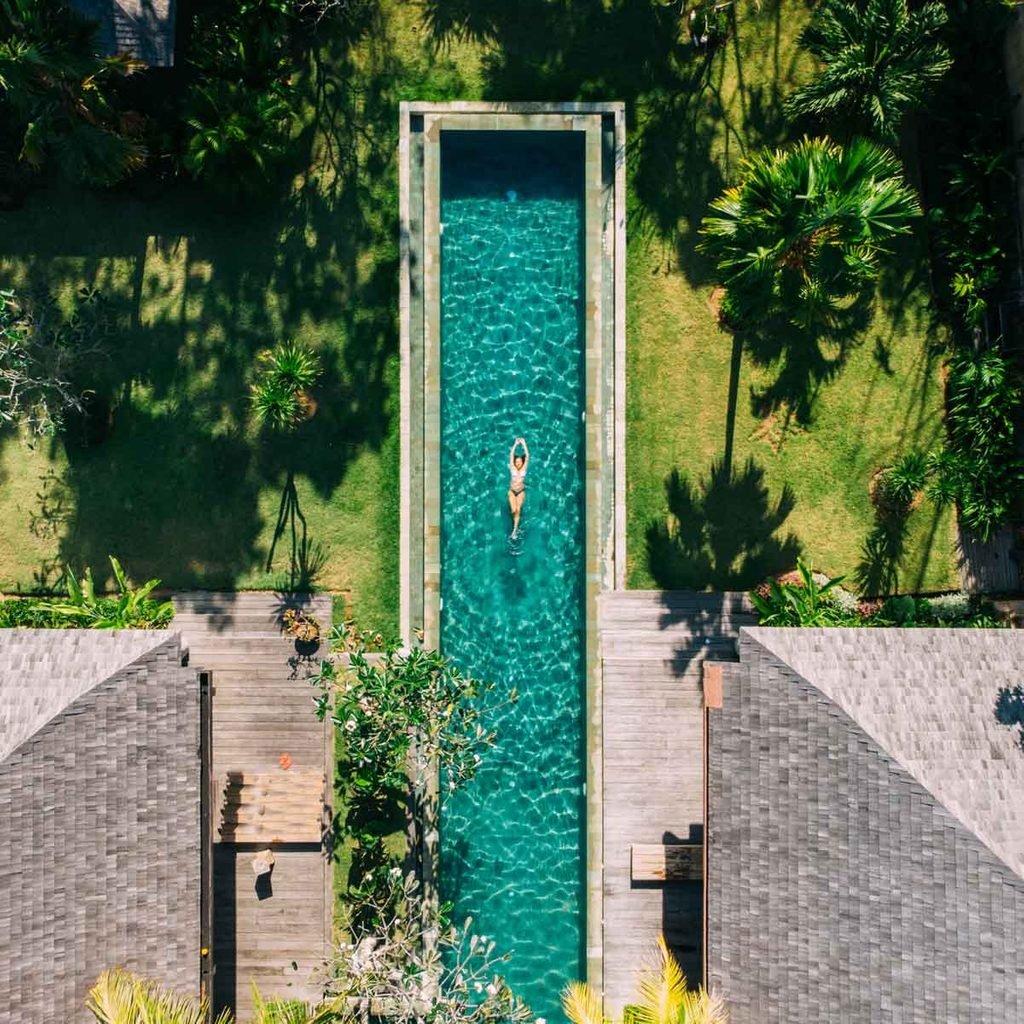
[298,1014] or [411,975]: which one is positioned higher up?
[411,975]

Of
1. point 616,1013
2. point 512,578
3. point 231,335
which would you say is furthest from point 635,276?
point 616,1013

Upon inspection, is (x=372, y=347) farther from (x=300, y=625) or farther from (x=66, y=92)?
(x=66, y=92)

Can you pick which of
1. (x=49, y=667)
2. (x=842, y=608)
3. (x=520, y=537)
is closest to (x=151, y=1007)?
(x=49, y=667)

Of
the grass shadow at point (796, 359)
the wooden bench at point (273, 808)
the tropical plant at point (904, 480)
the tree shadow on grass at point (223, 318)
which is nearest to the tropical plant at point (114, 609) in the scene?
the tree shadow on grass at point (223, 318)

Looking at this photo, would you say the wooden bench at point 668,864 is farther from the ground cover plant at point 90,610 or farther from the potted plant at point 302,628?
the ground cover plant at point 90,610

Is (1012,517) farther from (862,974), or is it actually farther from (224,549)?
(224,549)
